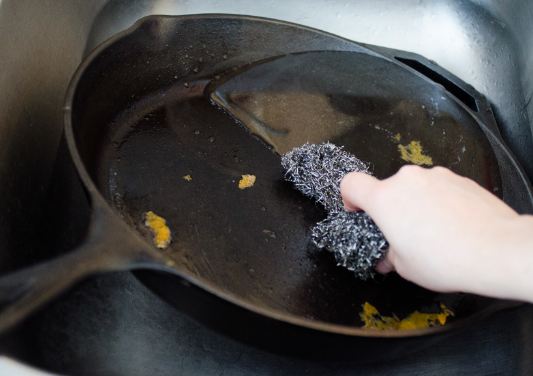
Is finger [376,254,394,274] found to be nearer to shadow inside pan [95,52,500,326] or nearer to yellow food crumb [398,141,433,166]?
shadow inside pan [95,52,500,326]

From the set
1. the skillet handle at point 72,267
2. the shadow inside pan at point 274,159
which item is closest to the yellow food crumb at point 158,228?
the shadow inside pan at point 274,159

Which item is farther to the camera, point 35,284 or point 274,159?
point 274,159

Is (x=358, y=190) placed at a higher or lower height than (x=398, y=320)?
higher

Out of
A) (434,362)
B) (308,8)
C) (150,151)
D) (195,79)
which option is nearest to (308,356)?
(434,362)

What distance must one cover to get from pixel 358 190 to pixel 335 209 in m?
0.07

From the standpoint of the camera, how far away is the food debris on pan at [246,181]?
614 millimetres

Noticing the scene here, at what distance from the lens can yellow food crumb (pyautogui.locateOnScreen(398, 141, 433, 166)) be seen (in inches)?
26.6

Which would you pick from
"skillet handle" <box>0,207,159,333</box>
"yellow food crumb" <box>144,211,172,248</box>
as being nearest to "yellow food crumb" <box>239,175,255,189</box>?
"yellow food crumb" <box>144,211,172,248</box>

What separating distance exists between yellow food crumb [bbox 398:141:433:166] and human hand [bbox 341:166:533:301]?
0.54ft

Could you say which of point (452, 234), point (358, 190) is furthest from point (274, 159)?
point (452, 234)

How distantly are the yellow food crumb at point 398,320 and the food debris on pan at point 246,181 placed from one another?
179 millimetres

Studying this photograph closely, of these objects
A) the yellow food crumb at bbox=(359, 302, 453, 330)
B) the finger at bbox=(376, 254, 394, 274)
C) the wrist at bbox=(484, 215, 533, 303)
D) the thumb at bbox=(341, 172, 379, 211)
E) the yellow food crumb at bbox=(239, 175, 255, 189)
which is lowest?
the yellow food crumb at bbox=(359, 302, 453, 330)

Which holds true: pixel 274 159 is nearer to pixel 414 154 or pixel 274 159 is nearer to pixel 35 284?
pixel 414 154

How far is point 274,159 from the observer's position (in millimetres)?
645
